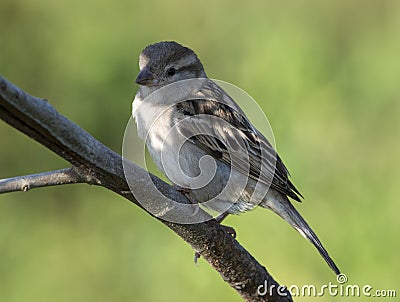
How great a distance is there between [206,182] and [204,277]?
1093 mm

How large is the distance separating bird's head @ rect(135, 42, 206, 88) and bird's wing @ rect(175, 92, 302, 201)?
0.19 meters

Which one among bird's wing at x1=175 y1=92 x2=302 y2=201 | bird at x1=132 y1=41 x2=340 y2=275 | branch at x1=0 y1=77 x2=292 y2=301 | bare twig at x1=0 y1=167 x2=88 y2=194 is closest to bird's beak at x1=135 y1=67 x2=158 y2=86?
bird at x1=132 y1=41 x2=340 y2=275

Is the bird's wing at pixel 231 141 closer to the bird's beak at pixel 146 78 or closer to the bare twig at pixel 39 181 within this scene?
the bird's beak at pixel 146 78

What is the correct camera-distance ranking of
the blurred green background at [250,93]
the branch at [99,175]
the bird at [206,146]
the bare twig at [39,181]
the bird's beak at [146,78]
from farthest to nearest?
1. the blurred green background at [250,93]
2. the bird's beak at [146,78]
3. the bird at [206,146]
4. the bare twig at [39,181]
5. the branch at [99,175]

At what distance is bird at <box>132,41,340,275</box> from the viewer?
129 inches

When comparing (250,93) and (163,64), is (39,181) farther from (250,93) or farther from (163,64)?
(250,93)

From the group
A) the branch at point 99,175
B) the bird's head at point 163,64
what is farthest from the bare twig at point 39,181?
the bird's head at point 163,64

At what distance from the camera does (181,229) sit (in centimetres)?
265

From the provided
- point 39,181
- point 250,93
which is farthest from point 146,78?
point 250,93

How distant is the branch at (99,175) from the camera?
2.00m

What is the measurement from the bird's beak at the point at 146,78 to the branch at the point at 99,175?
103 cm

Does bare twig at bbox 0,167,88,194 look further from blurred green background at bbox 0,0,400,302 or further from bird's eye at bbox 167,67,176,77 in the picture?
blurred green background at bbox 0,0,400,302

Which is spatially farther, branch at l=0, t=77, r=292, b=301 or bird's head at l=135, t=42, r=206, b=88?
bird's head at l=135, t=42, r=206, b=88

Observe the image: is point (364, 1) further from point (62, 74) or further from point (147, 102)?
point (147, 102)
